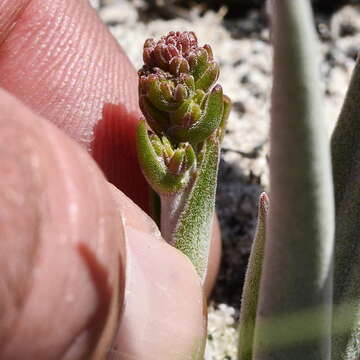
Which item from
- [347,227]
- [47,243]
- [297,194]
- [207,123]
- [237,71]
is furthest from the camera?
[237,71]

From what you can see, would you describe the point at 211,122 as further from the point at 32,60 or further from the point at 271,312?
the point at 32,60

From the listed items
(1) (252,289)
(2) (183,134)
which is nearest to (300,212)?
(1) (252,289)

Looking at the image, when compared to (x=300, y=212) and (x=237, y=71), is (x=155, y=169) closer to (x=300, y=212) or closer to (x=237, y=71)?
(x=300, y=212)

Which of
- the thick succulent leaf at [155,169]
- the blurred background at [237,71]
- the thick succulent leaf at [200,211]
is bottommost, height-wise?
the blurred background at [237,71]

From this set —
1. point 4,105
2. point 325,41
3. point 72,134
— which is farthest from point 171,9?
point 4,105

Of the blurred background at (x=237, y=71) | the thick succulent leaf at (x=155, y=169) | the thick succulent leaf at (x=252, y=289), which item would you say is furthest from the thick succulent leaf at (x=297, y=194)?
the blurred background at (x=237, y=71)

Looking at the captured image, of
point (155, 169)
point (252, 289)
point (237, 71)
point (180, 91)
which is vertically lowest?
point (237, 71)

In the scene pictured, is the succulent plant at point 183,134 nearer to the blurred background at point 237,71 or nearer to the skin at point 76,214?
the skin at point 76,214
